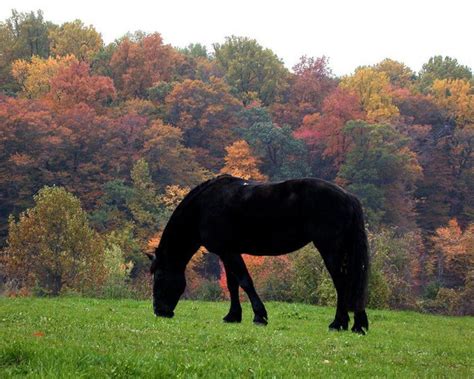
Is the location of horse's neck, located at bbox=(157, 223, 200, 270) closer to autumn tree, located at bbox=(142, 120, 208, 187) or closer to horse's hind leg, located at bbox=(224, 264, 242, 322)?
horse's hind leg, located at bbox=(224, 264, 242, 322)

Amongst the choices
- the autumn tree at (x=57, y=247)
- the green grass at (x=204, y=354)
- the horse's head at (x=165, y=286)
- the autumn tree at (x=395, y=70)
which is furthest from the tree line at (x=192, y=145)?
the green grass at (x=204, y=354)

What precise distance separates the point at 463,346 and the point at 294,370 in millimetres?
5867

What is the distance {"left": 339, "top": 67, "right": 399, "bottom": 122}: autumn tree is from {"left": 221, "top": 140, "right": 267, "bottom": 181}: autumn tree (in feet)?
58.8

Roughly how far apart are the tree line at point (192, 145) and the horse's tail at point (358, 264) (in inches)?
1197

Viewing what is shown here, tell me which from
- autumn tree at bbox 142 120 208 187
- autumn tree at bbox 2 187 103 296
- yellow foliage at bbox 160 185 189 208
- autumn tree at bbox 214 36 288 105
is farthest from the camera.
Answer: autumn tree at bbox 214 36 288 105

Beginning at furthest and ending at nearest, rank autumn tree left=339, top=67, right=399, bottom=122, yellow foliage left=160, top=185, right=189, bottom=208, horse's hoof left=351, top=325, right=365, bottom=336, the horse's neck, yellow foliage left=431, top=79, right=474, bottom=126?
yellow foliage left=431, top=79, right=474, bottom=126 → autumn tree left=339, top=67, right=399, bottom=122 → yellow foliage left=160, top=185, right=189, bottom=208 → the horse's neck → horse's hoof left=351, top=325, right=365, bottom=336

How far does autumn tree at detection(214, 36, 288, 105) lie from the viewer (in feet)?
313

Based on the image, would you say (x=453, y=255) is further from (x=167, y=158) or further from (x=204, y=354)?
(x=204, y=354)

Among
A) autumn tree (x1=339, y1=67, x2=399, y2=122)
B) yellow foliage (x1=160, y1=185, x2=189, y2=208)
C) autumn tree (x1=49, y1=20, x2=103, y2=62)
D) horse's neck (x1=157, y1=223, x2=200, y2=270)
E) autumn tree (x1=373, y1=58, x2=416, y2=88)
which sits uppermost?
autumn tree (x1=373, y1=58, x2=416, y2=88)

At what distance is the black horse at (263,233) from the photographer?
1074 centimetres

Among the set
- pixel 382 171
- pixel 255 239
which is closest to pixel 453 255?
pixel 382 171

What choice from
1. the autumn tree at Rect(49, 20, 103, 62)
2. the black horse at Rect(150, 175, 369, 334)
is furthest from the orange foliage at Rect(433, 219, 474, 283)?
the autumn tree at Rect(49, 20, 103, 62)

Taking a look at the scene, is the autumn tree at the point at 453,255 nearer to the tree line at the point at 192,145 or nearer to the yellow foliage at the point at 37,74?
the tree line at the point at 192,145

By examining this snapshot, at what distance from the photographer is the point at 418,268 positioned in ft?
212
